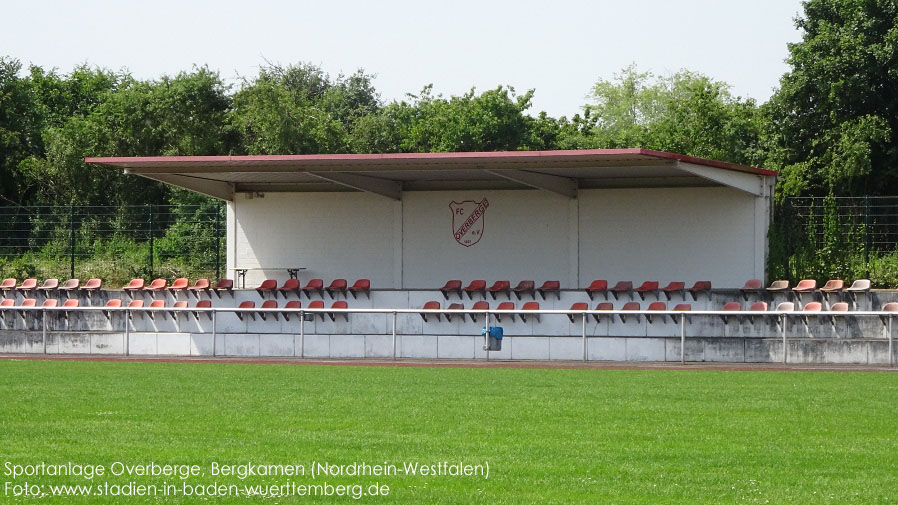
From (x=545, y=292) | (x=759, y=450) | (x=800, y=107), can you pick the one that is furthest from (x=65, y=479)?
(x=800, y=107)

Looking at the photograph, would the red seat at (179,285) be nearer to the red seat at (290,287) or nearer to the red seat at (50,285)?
the red seat at (290,287)

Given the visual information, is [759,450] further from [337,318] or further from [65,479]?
[337,318]

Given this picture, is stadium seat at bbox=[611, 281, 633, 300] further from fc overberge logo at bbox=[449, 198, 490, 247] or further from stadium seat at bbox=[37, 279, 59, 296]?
stadium seat at bbox=[37, 279, 59, 296]

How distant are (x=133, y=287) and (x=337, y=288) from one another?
17.9 feet

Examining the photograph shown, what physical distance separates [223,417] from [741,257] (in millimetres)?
19673

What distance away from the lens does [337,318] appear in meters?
23.0

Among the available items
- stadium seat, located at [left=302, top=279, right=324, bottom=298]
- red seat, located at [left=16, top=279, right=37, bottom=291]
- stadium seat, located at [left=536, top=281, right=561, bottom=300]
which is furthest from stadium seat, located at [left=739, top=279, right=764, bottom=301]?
red seat, located at [left=16, top=279, right=37, bottom=291]

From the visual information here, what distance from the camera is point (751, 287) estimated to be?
27.6 meters

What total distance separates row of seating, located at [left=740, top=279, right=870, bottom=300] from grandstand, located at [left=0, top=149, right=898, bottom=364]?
5cm

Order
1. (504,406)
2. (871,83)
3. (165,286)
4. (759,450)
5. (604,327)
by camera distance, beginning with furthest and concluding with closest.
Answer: (871,83), (165,286), (604,327), (504,406), (759,450)

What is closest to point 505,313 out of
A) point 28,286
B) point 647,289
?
point 647,289

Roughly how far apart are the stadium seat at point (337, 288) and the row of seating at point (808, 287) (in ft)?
32.0

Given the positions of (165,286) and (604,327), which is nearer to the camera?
(604,327)

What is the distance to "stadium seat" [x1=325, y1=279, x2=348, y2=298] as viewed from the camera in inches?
1149
